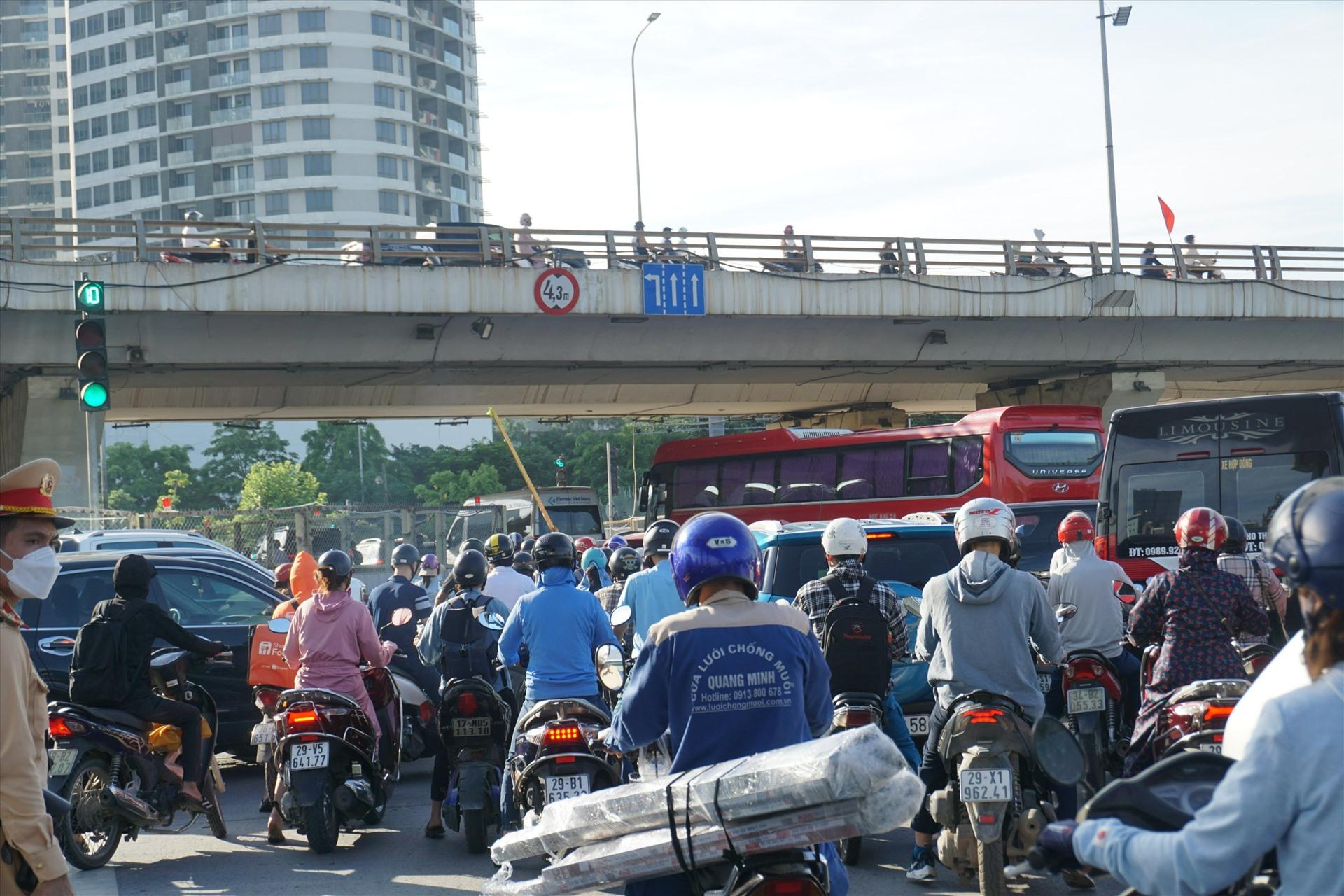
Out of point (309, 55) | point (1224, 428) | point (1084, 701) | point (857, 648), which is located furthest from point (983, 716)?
point (309, 55)

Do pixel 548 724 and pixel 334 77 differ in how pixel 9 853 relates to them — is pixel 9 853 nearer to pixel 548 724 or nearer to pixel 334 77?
pixel 548 724

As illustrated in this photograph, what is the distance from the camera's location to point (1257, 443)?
465 inches

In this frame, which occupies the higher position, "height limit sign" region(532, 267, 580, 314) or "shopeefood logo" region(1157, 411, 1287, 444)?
"height limit sign" region(532, 267, 580, 314)

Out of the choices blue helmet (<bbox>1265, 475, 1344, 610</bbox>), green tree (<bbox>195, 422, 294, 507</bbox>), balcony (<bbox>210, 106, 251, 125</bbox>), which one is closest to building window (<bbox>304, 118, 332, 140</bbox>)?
balcony (<bbox>210, 106, 251, 125</bbox>)

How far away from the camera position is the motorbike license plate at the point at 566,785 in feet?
23.4

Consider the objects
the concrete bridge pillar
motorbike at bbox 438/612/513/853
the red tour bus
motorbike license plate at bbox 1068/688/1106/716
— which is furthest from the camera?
the concrete bridge pillar

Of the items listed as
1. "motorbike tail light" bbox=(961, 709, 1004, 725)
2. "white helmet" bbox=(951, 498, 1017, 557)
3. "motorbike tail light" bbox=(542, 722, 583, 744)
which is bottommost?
"motorbike tail light" bbox=(542, 722, 583, 744)

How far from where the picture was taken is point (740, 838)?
366 centimetres

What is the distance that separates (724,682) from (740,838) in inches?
25.8

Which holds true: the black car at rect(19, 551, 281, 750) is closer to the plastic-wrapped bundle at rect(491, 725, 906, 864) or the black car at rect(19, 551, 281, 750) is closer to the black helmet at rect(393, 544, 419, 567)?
the black helmet at rect(393, 544, 419, 567)

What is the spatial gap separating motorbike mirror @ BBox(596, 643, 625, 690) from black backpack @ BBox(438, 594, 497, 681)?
1.23m

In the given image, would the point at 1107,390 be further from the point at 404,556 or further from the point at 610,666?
the point at 610,666

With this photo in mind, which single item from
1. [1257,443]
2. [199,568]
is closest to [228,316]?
[199,568]

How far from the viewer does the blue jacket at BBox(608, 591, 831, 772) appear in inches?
166
